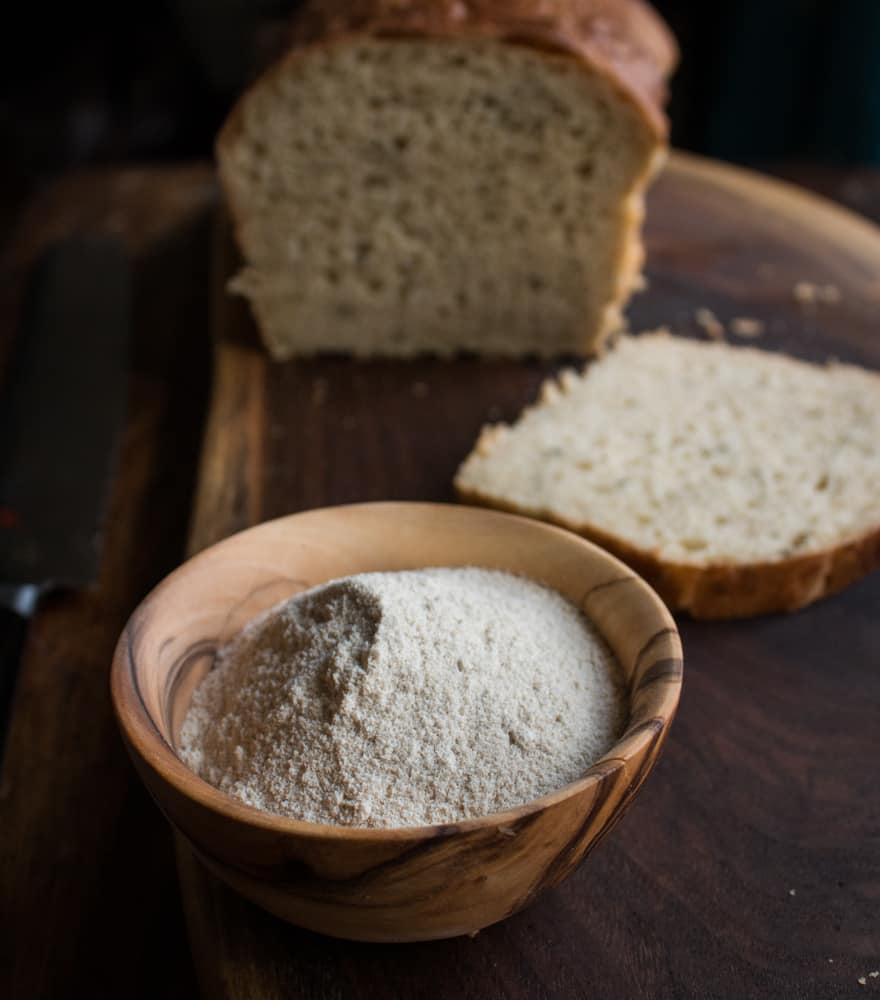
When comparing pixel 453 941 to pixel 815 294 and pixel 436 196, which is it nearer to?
pixel 436 196

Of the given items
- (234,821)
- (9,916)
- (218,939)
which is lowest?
(9,916)

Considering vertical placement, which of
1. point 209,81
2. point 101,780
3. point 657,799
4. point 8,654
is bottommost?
point 209,81

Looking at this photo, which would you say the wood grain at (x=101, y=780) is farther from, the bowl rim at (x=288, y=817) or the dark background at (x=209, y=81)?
the dark background at (x=209, y=81)

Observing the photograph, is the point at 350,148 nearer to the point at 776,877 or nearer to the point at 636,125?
the point at 636,125

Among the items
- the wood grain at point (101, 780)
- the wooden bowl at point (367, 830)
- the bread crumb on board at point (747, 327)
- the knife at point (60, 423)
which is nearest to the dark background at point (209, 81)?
the bread crumb on board at point (747, 327)

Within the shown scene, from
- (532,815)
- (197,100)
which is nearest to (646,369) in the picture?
(532,815)

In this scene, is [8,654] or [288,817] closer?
[288,817]

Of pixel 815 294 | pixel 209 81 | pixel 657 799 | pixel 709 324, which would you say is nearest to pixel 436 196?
pixel 709 324
